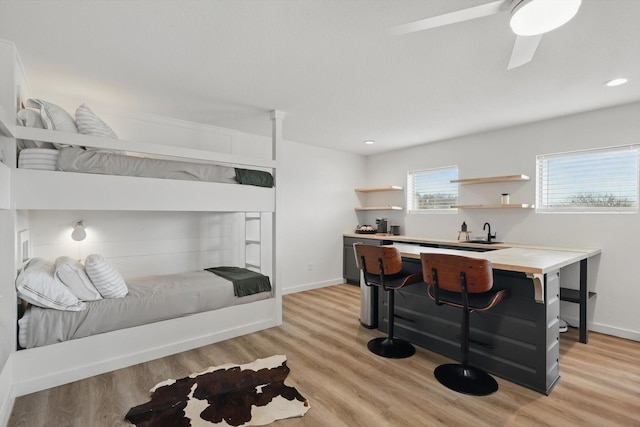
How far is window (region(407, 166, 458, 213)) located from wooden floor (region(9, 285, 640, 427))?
247 cm

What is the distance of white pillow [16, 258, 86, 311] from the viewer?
2281 mm

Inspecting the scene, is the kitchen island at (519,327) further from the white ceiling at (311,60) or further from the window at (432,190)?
the window at (432,190)

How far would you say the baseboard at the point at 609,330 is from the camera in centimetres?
328

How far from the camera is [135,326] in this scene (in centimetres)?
271

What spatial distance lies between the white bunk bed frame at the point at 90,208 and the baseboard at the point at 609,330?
A: 3.55 m

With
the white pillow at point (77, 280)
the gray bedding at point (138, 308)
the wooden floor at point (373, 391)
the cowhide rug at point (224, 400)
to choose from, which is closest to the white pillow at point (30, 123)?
the white pillow at point (77, 280)

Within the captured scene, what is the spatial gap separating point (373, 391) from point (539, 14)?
246cm

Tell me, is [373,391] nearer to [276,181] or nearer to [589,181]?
[276,181]

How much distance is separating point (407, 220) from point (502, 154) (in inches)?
72.1

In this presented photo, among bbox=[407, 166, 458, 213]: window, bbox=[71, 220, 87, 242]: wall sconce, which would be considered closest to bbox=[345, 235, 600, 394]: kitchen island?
bbox=[407, 166, 458, 213]: window

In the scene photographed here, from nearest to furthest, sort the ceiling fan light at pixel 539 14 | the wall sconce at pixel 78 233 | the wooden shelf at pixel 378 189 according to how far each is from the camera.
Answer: the ceiling fan light at pixel 539 14, the wall sconce at pixel 78 233, the wooden shelf at pixel 378 189

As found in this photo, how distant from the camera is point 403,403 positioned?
2145 millimetres

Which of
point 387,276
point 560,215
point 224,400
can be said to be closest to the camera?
point 224,400

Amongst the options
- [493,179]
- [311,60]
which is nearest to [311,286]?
[493,179]
